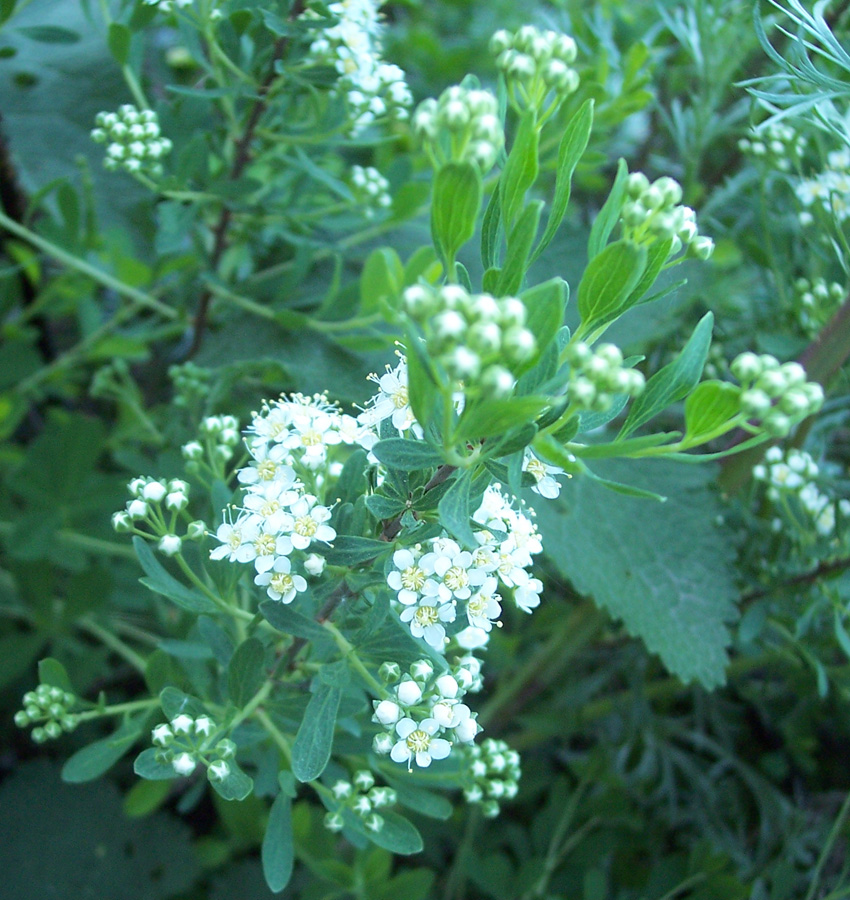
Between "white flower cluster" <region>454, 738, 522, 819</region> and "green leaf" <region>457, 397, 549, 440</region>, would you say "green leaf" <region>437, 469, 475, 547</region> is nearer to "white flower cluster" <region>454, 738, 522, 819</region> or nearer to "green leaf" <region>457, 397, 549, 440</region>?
"green leaf" <region>457, 397, 549, 440</region>

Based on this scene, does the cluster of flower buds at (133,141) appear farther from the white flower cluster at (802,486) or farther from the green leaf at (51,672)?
the white flower cluster at (802,486)

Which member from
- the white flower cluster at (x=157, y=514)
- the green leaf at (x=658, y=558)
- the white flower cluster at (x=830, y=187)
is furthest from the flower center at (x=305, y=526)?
the white flower cluster at (x=830, y=187)

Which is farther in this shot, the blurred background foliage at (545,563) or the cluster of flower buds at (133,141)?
the blurred background foliage at (545,563)

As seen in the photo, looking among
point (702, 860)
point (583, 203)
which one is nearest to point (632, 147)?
point (583, 203)

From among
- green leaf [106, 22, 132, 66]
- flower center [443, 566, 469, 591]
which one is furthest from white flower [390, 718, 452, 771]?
green leaf [106, 22, 132, 66]

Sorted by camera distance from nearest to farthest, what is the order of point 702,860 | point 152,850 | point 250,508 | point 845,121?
1. point 250,508
2. point 845,121
3. point 702,860
4. point 152,850

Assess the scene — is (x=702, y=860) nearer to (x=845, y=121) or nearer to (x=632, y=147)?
(x=845, y=121)
